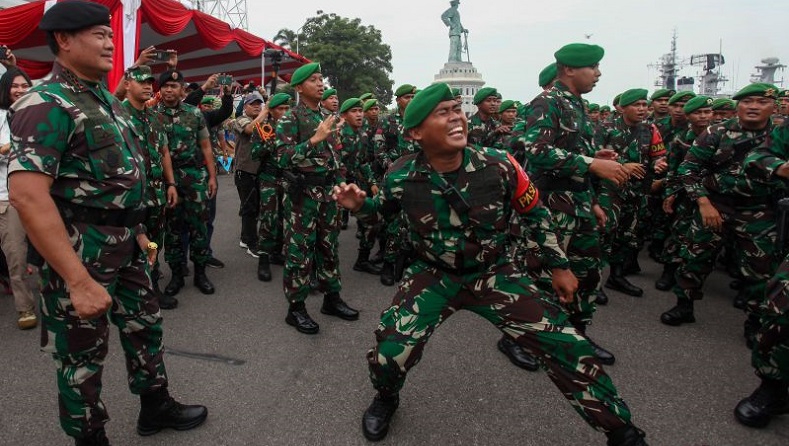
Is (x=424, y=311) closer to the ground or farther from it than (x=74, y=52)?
closer to the ground

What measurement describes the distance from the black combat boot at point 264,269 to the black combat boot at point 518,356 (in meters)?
2.68

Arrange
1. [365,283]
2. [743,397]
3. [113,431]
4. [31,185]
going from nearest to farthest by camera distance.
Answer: [31,185]
[113,431]
[743,397]
[365,283]

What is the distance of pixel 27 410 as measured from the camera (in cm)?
250

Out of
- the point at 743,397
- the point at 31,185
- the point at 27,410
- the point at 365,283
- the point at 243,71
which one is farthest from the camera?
the point at 243,71

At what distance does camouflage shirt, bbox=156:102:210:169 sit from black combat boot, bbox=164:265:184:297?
0.98 metres

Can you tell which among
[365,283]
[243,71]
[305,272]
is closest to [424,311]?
[305,272]

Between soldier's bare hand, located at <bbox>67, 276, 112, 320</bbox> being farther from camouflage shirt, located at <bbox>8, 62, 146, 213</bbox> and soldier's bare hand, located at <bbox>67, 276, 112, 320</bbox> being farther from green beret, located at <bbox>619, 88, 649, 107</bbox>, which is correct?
green beret, located at <bbox>619, 88, 649, 107</bbox>

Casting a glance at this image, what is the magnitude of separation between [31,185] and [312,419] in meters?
1.68

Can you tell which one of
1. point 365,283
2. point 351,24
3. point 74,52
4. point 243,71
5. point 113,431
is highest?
point 351,24

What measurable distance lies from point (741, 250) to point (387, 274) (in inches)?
121

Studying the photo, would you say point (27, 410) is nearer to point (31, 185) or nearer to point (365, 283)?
point (31, 185)

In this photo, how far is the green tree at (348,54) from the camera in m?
42.7

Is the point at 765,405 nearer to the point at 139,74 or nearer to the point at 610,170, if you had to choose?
the point at 610,170

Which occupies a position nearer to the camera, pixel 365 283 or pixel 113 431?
pixel 113 431
